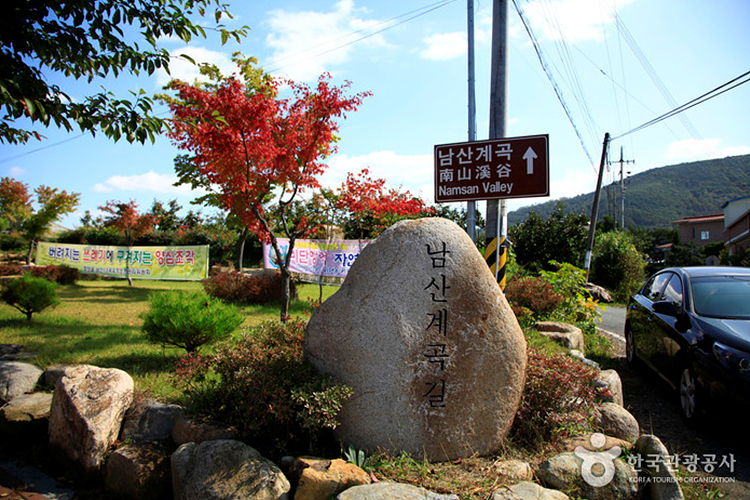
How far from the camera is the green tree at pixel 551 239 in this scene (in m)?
15.0

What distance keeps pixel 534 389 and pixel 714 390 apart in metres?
1.76

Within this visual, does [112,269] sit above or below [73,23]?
below

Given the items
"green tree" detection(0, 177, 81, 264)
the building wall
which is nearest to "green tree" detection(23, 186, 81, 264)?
"green tree" detection(0, 177, 81, 264)

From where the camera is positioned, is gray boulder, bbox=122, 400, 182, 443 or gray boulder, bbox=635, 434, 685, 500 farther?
gray boulder, bbox=122, 400, 182, 443

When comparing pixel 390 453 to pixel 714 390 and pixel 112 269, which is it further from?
pixel 112 269

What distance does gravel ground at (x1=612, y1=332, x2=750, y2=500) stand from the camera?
3.35 metres

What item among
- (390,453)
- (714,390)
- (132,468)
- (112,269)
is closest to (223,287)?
(112,269)

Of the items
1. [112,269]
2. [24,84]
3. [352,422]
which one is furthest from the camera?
[112,269]

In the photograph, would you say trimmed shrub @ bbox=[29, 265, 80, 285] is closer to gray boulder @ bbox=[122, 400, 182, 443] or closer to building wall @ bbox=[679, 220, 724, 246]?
gray boulder @ bbox=[122, 400, 182, 443]

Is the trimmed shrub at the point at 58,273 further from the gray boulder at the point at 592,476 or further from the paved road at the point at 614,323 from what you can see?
the paved road at the point at 614,323

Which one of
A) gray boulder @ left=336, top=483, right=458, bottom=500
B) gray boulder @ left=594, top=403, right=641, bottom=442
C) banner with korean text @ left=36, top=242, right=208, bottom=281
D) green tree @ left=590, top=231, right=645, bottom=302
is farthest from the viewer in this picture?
green tree @ left=590, top=231, right=645, bottom=302

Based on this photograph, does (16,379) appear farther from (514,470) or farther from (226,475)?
(514,470)

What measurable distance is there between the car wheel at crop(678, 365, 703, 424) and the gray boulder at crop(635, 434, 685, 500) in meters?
1.52

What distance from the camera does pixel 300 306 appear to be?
1069cm
